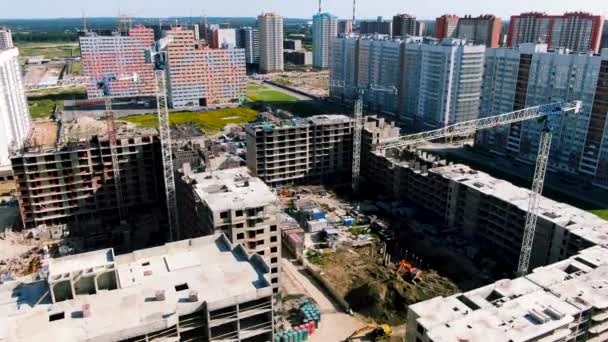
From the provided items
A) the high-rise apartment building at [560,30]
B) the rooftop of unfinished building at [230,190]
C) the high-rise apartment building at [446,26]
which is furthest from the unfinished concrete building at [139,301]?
the high-rise apartment building at [446,26]

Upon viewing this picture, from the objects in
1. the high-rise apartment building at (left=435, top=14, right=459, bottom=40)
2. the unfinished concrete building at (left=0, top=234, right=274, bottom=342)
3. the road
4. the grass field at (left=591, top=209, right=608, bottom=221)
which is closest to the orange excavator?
the road

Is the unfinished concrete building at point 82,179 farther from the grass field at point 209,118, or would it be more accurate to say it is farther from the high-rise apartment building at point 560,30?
the high-rise apartment building at point 560,30

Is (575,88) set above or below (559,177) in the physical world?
above

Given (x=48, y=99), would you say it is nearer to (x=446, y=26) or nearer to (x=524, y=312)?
(x=446, y=26)

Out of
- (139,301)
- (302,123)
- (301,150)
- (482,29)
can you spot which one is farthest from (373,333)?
(482,29)

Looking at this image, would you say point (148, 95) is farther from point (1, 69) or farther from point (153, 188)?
point (153, 188)

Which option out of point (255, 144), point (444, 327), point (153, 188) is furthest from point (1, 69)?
point (444, 327)
